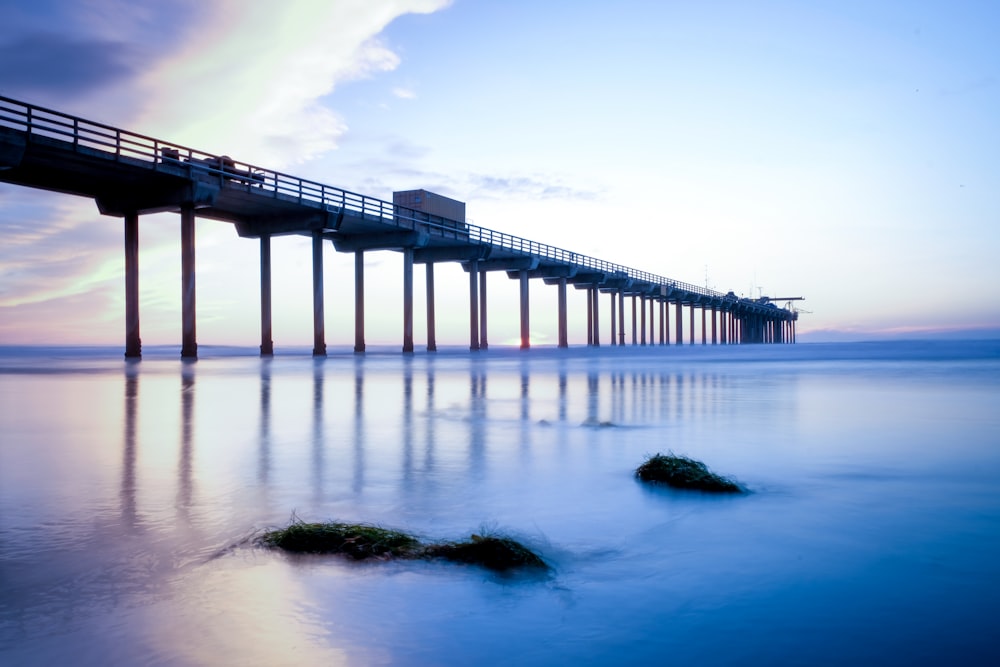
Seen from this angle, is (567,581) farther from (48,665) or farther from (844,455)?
(844,455)

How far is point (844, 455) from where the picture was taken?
597 cm

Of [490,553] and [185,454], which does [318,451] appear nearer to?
[185,454]

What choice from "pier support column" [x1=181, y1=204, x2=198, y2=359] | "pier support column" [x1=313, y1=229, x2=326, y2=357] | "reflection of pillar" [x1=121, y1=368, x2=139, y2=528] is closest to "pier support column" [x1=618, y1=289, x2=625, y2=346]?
"pier support column" [x1=313, y1=229, x2=326, y2=357]

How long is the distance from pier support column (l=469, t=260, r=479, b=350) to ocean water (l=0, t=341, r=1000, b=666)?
3762 centimetres

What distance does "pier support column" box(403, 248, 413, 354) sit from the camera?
40062 mm

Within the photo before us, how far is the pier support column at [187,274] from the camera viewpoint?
2767 centimetres

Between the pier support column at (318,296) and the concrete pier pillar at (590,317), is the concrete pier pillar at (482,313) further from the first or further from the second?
the concrete pier pillar at (590,317)

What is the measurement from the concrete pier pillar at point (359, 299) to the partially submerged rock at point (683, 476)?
34890 millimetres

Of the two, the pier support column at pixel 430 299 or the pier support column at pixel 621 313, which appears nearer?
the pier support column at pixel 430 299

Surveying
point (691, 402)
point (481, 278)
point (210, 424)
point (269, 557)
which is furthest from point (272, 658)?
point (481, 278)

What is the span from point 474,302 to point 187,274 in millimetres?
20904

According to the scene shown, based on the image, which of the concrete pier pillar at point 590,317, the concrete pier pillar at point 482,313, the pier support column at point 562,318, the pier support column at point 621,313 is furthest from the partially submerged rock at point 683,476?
the pier support column at point 621,313

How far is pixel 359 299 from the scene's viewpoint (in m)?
38.8

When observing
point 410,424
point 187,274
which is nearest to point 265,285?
point 187,274
